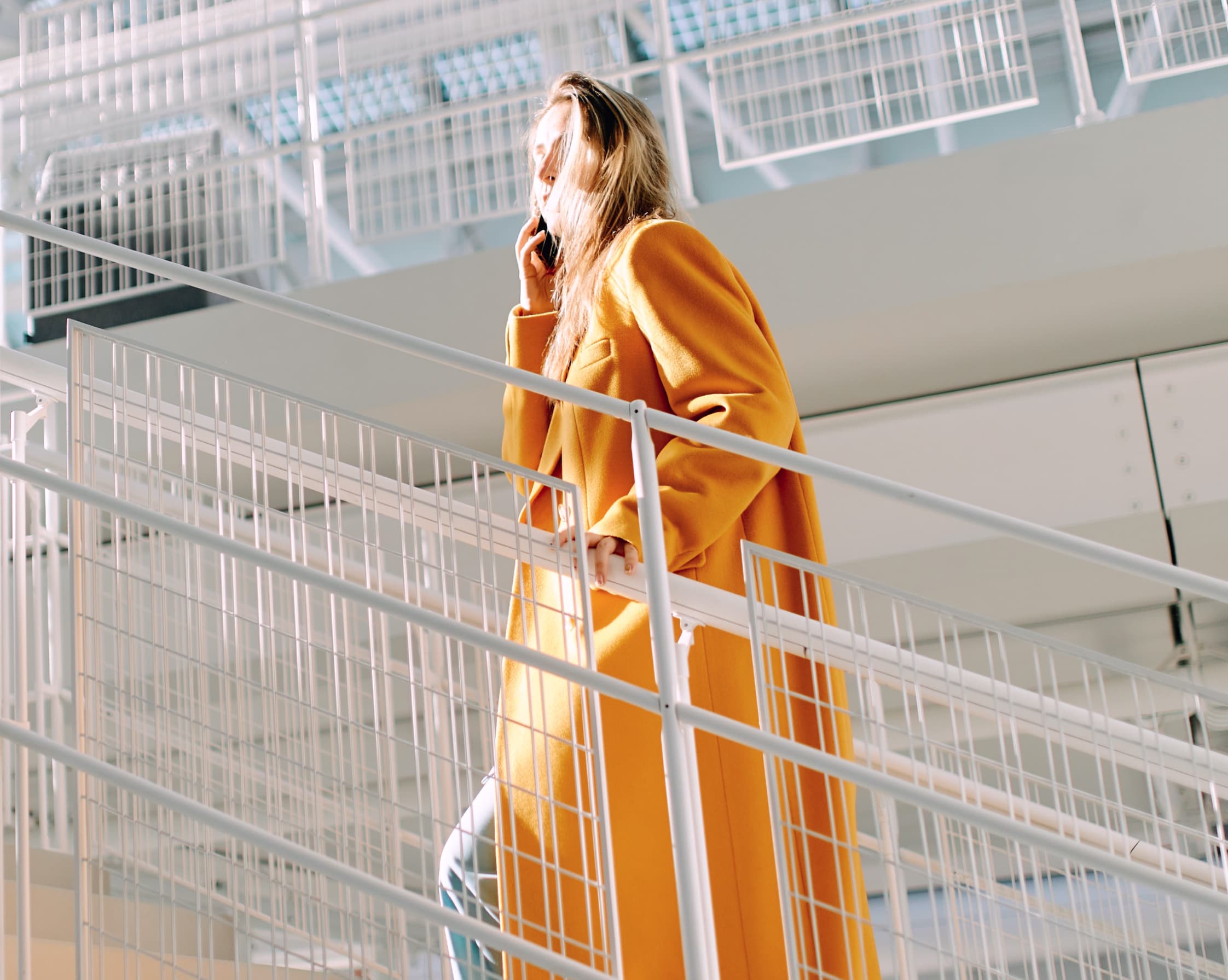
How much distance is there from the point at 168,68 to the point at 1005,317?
2259mm

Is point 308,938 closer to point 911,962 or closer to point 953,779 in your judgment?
point 911,962

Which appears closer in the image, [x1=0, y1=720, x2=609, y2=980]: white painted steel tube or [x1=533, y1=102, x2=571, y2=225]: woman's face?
[x1=0, y1=720, x2=609, y2=980]: white painted steel tube

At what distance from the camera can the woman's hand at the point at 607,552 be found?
1.27 metres

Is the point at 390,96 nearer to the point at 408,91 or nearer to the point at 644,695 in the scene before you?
Result: the point at 408,91

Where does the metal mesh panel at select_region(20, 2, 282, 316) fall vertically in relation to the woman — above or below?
above

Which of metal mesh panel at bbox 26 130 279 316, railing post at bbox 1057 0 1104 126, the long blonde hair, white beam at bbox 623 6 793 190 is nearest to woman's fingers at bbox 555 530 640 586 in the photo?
the long blonde hair

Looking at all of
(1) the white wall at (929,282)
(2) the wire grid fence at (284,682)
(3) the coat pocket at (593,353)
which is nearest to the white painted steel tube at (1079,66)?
(1) the white wall at (929,282)

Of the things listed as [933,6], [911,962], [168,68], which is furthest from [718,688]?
[168,68]

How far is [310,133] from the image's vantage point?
306cm

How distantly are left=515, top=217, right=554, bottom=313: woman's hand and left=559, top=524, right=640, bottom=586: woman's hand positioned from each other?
1.67ft

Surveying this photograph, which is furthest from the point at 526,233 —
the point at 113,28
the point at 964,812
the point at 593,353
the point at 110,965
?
the point at 113,28

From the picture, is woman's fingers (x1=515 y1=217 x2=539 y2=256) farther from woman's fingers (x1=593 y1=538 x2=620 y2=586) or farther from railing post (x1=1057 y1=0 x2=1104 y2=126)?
railing post (x1=1057 y1=0 x2=1104 y2=126)

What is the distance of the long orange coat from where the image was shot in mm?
1255

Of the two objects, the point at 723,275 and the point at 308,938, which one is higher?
the point at 723,275
